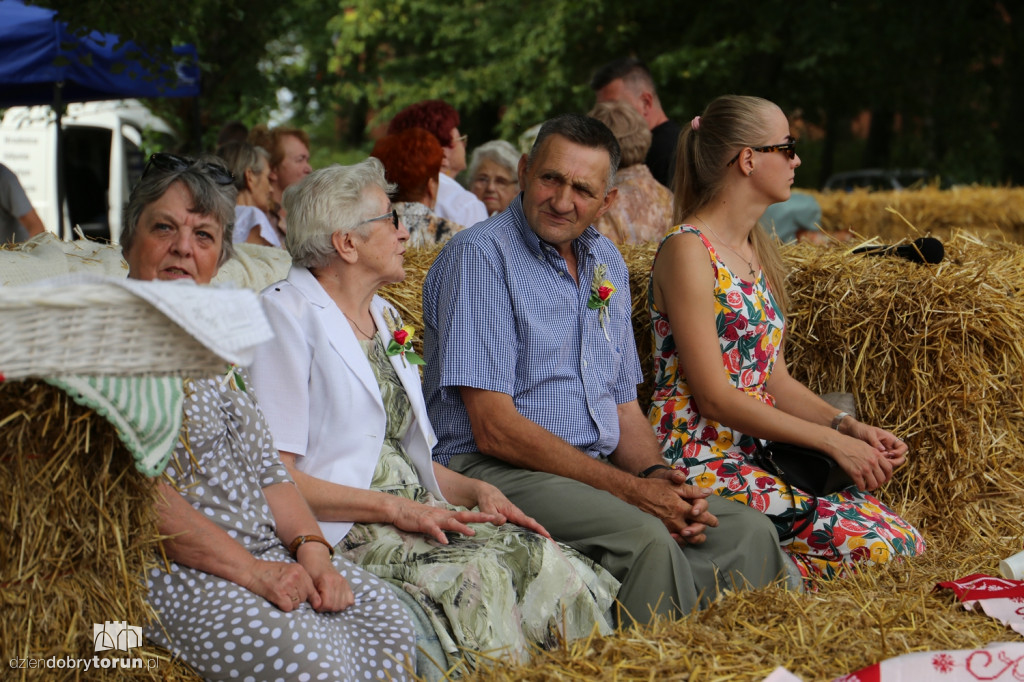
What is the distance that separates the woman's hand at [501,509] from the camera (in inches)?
115

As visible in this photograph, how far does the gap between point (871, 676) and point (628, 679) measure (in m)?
0.53

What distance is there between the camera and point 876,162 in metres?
20.7

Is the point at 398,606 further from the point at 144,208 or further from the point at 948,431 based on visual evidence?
the point at 948,431

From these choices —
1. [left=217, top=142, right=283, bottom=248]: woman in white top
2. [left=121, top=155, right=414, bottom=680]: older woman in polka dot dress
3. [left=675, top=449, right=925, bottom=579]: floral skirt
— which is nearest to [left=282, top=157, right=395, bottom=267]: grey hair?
[left=121, top=155, right=414, bottom=680]: older woman in polka dot dress

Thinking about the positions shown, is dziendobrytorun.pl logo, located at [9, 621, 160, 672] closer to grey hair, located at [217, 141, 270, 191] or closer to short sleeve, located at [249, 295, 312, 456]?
short sleeve, located at [249, 295, 312, 456]

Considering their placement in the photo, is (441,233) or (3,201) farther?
(3,201)

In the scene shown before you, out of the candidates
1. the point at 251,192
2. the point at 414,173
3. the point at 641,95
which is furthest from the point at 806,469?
the point at 251,192

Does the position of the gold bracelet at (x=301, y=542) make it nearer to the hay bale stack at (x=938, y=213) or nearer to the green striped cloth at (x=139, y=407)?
the green striped cloth at (x=139, y=407)

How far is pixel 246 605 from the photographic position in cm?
227

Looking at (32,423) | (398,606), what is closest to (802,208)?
(398,606)

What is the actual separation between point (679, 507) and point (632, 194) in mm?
2580

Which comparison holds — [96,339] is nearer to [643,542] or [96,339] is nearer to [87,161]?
[643,542]

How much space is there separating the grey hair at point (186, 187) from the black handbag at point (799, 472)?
80.6 inches

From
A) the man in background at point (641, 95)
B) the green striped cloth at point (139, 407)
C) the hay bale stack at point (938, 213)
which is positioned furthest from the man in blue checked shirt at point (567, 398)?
the hay bale stack at point (938, 213)
